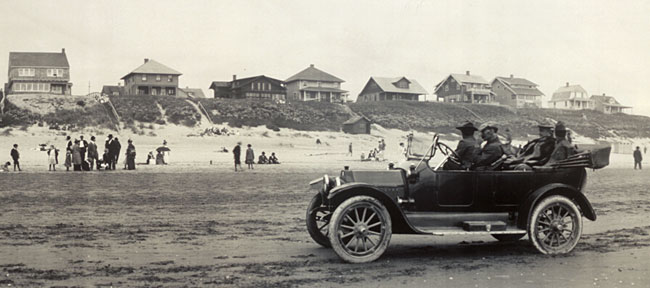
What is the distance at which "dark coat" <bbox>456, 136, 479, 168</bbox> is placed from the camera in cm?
715

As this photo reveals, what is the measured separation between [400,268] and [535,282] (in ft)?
4.57

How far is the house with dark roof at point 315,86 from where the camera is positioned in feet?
251

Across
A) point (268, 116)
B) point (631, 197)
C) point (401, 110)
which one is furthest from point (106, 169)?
point (401, 110)

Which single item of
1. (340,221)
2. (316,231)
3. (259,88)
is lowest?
(316,231)

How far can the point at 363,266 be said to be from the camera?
618 cm

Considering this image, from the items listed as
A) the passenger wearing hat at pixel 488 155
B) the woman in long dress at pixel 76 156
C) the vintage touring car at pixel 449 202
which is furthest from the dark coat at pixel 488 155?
the woman in long dress at pixel 76 156

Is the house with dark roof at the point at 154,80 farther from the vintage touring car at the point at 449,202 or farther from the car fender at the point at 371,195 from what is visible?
the car fender at the point at 371,195

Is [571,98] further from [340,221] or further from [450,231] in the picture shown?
[340,221]

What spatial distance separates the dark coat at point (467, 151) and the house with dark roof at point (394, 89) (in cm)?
7109

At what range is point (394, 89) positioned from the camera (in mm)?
79125

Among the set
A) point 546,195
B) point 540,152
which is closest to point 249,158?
point 540,152

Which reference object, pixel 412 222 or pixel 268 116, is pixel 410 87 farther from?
pixel 412 222

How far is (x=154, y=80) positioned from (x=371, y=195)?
213ft

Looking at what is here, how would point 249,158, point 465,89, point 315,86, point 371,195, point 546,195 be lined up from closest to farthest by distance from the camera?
point 371,195 → point 546,195 → point 249,158 → point 315,86 → point 465,89
